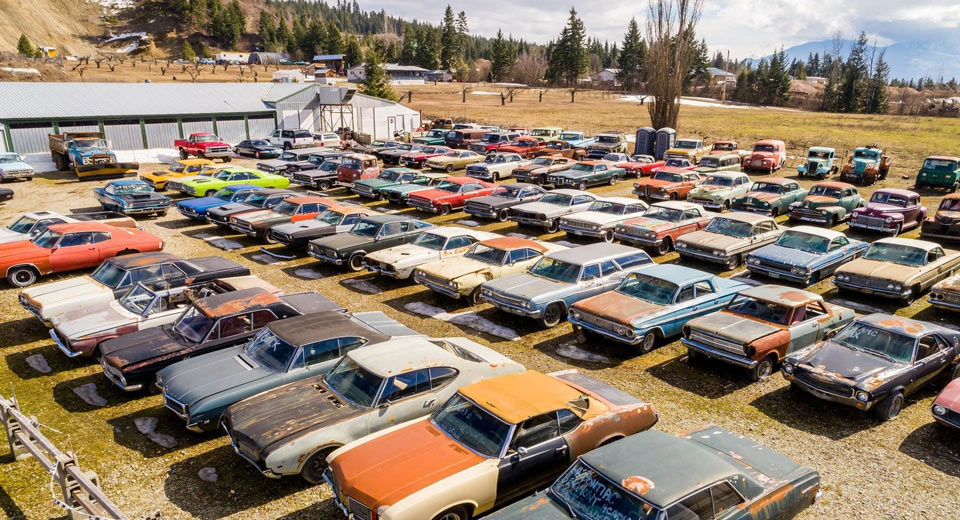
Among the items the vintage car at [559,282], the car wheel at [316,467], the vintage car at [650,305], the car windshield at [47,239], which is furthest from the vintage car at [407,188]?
the car wheel at [316,467]

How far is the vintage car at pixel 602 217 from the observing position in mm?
19031

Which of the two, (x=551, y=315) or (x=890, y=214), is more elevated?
(x=890, y=214)

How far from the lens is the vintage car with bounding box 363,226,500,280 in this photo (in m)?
15.5

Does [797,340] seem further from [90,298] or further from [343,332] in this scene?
[90,298]

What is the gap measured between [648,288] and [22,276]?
15.3m

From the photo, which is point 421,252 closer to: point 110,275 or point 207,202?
point 110,275

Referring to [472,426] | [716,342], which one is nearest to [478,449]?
[472,426]

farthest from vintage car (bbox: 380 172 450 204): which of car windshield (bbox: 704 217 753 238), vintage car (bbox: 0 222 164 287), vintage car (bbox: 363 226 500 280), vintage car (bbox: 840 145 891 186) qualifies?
vintage car (bbox: 840 145 891 186)

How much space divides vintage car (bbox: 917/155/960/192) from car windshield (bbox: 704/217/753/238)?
17.1 m

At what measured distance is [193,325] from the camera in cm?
1036

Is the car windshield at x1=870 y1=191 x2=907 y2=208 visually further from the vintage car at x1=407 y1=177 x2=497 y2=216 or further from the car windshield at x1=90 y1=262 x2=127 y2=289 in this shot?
the car windshield at x1=90 y1=262 x2=127 y2=289

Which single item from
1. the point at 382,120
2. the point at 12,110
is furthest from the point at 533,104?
the point at 12,110

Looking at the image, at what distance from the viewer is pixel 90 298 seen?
38.5ft

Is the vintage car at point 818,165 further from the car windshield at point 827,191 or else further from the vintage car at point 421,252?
the vintage car at point 421,252
